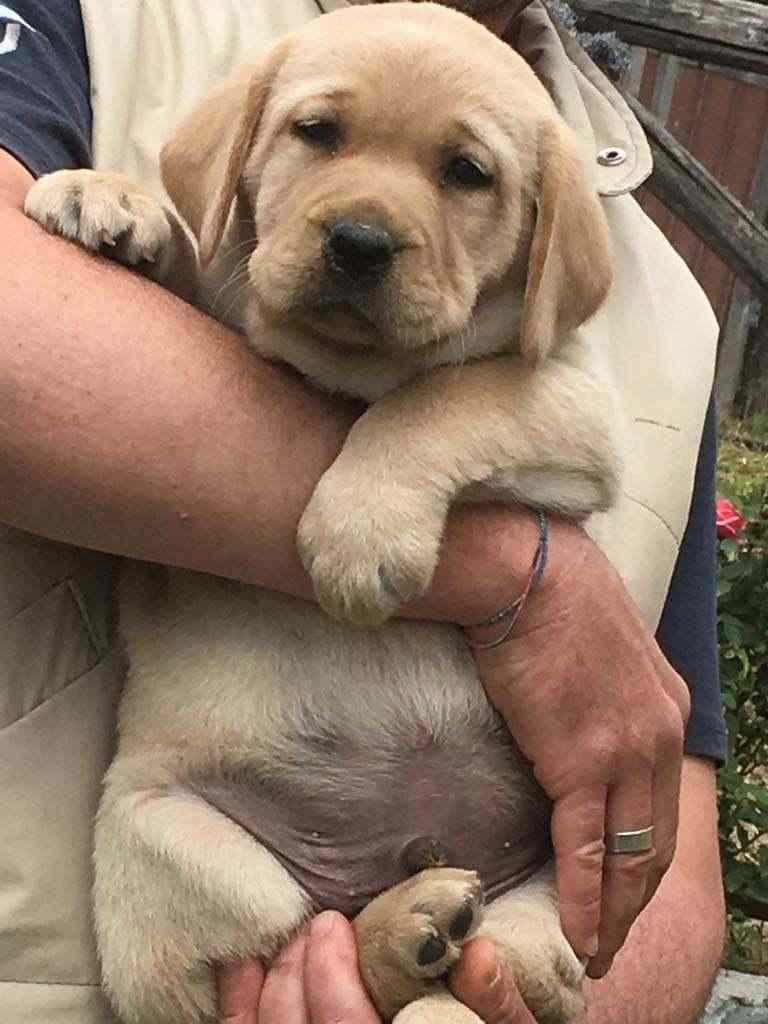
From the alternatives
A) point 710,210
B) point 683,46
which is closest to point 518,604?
point 683,46

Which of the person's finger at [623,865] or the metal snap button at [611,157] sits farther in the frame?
the metal snap button at [611,157]

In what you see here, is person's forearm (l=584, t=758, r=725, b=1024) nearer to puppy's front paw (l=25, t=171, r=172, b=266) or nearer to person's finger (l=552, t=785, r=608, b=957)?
person's finger (l=552, t=785, r=608, b=957)

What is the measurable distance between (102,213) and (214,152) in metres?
0.24

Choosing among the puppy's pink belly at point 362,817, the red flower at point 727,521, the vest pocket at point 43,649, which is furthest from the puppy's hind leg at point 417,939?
the red flower at point 727,521

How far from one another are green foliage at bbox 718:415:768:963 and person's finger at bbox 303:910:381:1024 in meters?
2.11

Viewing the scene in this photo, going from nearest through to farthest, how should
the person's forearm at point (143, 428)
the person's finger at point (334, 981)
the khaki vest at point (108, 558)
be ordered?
1. the person's forearm at point (143, 428)
2. the person's finger at point (334, 981)
3. the khaki vest at point (108, 558)

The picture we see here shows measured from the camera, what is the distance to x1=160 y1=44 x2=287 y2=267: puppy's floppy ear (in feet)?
5.73

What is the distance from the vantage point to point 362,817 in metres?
1.70

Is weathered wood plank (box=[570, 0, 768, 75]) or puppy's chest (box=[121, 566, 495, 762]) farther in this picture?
weathered wood plank (box=[570, 0, 768, 75])

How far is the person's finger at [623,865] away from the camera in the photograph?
177 cm

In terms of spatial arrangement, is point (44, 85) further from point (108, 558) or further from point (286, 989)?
point (286, 989)

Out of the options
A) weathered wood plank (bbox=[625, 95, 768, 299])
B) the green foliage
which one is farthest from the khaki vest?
weathered wood plank (bbox=[625, 95, 768, 299])

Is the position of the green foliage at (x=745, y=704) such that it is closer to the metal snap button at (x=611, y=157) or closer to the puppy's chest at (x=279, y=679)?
the metal snap button at (x=611, y=157)

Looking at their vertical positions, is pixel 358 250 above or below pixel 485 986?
above
